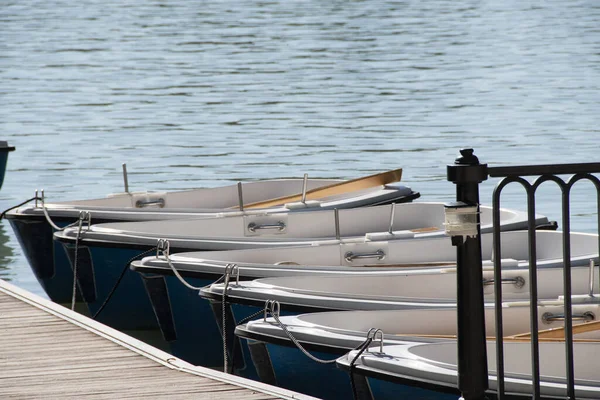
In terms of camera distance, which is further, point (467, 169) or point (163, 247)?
point (163, 247)

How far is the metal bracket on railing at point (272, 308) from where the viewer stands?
5.74 m

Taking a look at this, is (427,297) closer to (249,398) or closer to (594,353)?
(594,353)

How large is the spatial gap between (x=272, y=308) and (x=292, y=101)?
18.4 metres

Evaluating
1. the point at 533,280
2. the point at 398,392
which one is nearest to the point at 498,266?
the point at 533,280

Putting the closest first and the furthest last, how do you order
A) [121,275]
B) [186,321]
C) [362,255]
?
[186,321] < [362,255] < [121,275]

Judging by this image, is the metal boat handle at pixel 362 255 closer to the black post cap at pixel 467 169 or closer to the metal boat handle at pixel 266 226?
the metal boat handle at pixel 266 226

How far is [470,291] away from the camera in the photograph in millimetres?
3715

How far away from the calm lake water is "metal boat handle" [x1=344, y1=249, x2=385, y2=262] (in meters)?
3.94

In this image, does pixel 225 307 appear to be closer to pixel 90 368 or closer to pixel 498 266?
pixel 90 368

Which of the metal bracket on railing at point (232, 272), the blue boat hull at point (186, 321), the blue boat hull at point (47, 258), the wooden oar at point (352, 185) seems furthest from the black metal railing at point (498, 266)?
the wooden oar at point (352, 185)

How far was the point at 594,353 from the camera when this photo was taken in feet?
16.6

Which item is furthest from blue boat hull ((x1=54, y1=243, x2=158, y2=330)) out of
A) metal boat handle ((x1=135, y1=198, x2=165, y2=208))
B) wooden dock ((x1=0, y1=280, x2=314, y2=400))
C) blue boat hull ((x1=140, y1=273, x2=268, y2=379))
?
wooden dock ((x1=0, y1=280, x2=314, y2=400))

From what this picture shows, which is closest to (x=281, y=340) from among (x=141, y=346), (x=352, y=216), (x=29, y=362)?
(x=141, y=346)

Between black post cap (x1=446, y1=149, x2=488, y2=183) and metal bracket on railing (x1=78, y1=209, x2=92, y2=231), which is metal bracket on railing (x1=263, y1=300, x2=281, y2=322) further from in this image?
metal bracket on railing (x1=78, y1=209, x2=92, y2=231)
